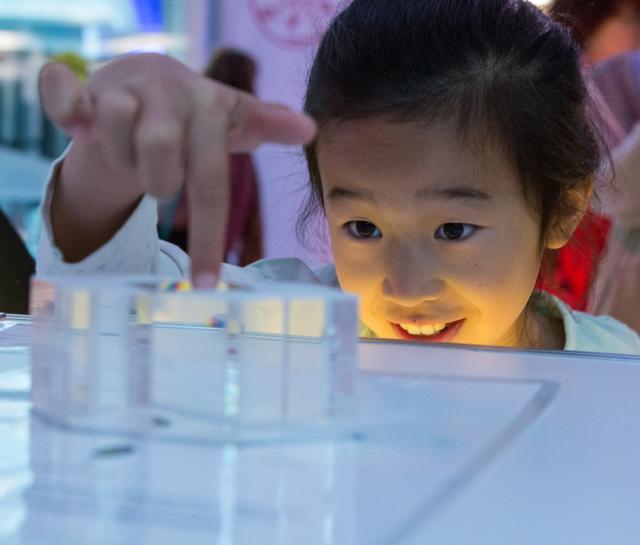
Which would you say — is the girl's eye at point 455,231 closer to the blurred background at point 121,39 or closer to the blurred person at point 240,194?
the blurred person at point 240,194

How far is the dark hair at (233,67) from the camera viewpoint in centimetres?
269

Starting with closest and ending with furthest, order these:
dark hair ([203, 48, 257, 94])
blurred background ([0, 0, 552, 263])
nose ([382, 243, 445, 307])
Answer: nose ([382, 243, 445, 307])
dark hair ([203, 48, 257, 94])
blurred background ([0, 0, 552, 263])

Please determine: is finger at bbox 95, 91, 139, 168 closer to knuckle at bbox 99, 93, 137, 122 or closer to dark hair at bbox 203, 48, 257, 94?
knuckle at bbox 99, 93, 137, 122

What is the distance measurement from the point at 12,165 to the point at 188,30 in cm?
76

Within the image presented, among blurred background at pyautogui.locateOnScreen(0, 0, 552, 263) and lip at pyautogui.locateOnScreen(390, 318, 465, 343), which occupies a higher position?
blurred background at pyautogui.locateOnScreen(0, 0, 552, 263)

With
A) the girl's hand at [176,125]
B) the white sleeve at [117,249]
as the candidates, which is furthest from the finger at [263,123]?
the white sleeve at [117,249]

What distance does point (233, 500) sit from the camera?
237 mm

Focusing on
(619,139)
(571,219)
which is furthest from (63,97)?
(619,139)

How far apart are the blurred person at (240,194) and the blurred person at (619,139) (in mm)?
502

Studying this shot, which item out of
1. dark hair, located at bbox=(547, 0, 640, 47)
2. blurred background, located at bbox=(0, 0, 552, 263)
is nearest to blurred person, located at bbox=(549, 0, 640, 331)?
dark hair, located at bbox=(547, 0, 640, 47)

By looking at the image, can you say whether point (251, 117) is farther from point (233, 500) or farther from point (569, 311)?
point (569, 311)

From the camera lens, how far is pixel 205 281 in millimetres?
359

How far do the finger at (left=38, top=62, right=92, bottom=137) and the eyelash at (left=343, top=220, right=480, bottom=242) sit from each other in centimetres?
37

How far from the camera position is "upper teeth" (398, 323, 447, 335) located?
776 mm
